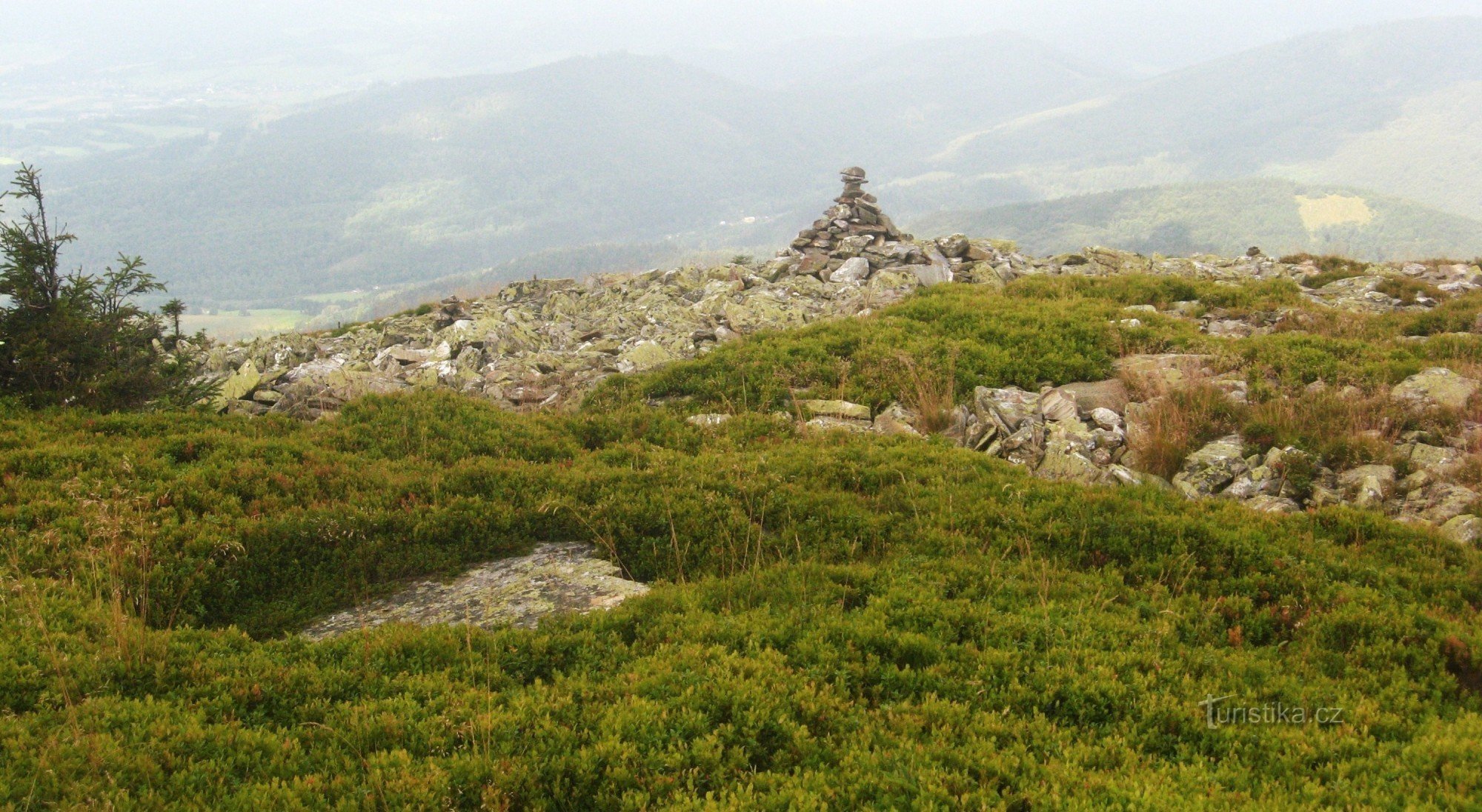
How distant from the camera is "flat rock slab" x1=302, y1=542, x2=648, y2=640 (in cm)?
795

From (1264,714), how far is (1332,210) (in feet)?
543

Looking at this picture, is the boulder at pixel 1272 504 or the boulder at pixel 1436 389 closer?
the boulder at pixel 1272 504

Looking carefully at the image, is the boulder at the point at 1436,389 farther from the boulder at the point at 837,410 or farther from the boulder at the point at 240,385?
the boulder at the point at 240,385

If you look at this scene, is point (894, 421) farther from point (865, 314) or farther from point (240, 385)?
point (240, 385)

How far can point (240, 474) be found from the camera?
1026 centimetres

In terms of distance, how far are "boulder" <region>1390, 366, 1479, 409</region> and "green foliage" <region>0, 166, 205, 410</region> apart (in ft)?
65.9

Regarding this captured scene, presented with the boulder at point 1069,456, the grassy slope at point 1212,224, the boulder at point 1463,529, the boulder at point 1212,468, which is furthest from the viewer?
the grassy slope at point 1212,224

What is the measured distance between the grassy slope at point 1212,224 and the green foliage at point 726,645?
4579 inches

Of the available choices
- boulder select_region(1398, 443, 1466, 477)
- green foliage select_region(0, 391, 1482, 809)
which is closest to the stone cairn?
boulder select_region(1398, 443, 1466, 477)

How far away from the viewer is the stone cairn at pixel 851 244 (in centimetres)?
2912

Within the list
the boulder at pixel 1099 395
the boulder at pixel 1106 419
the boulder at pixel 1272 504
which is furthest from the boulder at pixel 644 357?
the boulder at pixel 1272 504

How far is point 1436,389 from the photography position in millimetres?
12266

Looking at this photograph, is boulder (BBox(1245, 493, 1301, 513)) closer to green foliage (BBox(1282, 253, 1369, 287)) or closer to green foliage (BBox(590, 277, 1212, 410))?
green foliage (BBox(590, 277, 1212, 410))

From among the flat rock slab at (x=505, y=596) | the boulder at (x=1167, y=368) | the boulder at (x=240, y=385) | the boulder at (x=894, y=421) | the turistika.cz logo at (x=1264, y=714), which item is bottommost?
the turistika.cz logo at (x=1264, y=714)
